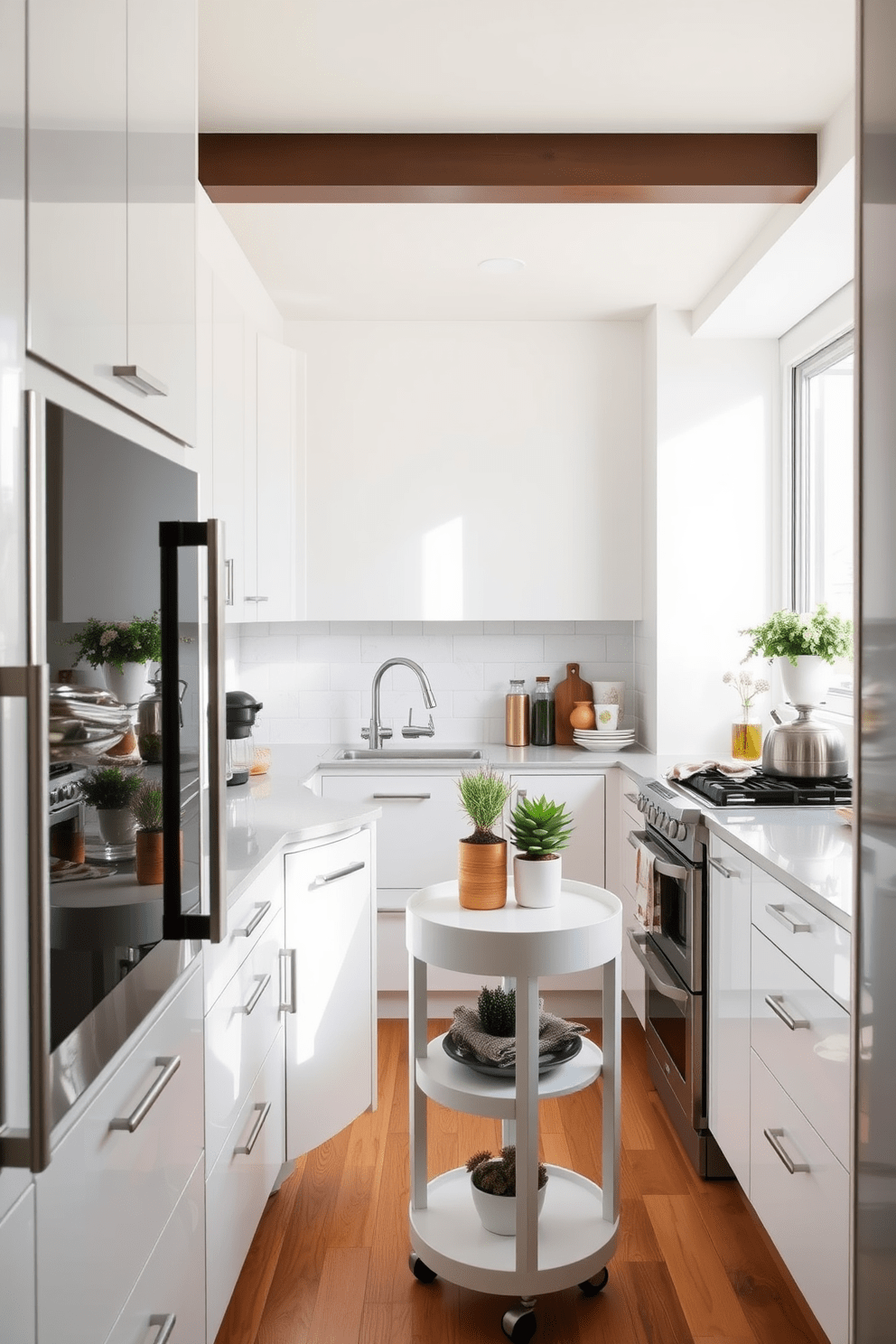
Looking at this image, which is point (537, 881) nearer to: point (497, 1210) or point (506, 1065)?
point (506, 1065)

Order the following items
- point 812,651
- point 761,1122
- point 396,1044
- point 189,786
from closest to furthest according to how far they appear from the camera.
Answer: point 189,786 → point 761,1122 → point 812,651 → point 396,1044

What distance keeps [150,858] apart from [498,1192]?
1.17 m

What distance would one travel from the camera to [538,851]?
6.98 feet

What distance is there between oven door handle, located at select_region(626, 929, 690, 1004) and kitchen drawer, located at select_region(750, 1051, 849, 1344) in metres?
0.41

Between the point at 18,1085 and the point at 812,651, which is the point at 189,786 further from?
the point at 812,651

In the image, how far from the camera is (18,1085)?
34.9 inches

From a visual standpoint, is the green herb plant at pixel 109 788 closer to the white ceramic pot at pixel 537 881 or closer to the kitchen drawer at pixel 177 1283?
the kitchen drawer at pixel 177 1283

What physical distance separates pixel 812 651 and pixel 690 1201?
145cm

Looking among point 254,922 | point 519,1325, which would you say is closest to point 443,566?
point 254,922

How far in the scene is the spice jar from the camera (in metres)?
4.11

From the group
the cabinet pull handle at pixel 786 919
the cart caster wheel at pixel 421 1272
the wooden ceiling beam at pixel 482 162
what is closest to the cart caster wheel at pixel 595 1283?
the cart caster wheel at pixel 421 1272

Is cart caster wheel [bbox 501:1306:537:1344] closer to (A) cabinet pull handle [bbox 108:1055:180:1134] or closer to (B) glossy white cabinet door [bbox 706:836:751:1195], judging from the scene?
(B) glossy white cabinet door [bbox 706:836:751:1195]

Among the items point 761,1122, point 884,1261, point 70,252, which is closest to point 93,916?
point 70,252

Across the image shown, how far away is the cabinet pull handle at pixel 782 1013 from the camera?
1.90 metres
